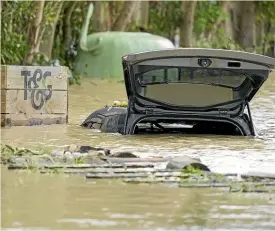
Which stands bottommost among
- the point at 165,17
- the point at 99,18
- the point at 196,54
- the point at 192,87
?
the point at 165,17

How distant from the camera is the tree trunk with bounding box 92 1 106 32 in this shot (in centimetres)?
2956

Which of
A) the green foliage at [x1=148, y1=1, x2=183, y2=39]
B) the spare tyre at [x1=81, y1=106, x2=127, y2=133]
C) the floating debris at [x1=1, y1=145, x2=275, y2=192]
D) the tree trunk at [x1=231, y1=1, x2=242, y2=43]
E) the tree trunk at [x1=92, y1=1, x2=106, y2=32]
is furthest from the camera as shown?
the tree trunk at [x1=231, y1=1, x2=242, y2=43]

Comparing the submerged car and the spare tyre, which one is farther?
Answer: the spare tyre

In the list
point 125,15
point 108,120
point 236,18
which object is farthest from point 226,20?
point 108,120

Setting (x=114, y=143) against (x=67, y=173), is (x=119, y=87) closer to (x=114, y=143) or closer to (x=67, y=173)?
(x=114, y=143)

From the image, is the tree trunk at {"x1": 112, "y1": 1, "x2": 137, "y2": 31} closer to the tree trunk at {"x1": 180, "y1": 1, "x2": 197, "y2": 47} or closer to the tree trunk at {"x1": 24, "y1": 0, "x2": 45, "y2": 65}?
the tree trunk at {"x1": 180, "y1": 1, "x2": 197, "y2": 47}

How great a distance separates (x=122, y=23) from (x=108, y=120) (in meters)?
17.8

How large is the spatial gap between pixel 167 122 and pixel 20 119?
5.82ft

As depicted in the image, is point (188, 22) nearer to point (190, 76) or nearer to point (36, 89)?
point (36, 89)

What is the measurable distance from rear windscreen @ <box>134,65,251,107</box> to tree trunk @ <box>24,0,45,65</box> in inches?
387

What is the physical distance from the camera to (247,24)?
4416 centimetres

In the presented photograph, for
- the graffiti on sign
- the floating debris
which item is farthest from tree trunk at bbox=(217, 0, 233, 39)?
→ the floating debris

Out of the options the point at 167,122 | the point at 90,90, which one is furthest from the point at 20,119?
the point at 90,90

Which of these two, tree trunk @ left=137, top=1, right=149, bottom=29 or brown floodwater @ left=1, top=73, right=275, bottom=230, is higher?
brown floodwater @ left=1, top=73, right=275, bottom=230
